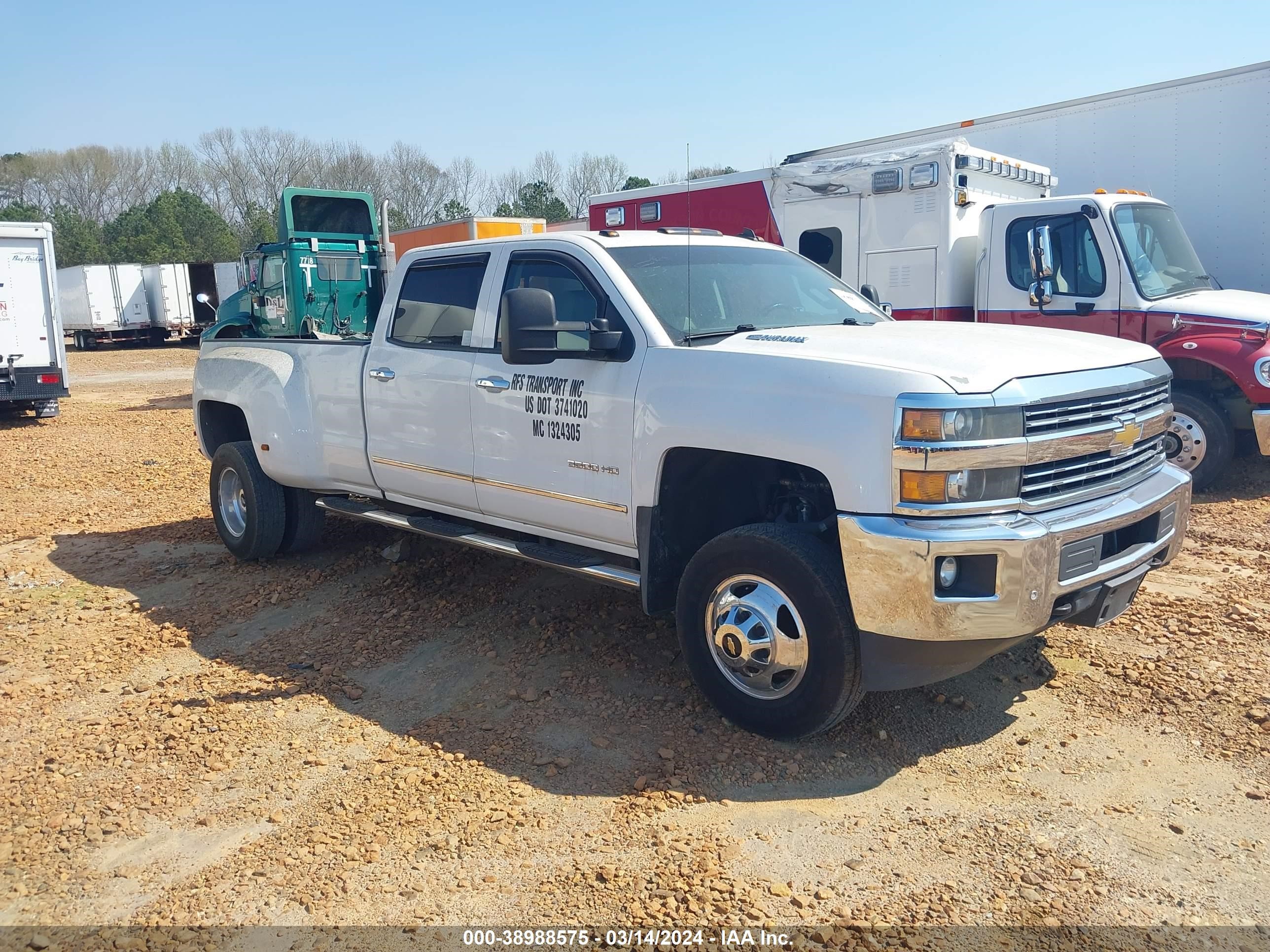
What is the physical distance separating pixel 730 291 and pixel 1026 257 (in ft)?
16.2

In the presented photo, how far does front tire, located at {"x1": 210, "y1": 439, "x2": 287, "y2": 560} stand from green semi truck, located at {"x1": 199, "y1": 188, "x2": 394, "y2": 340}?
9.60 m

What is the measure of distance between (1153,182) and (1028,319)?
10.2ft

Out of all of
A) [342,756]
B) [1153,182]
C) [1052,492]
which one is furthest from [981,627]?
[1153,182]

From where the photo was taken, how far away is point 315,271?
17.2 meters

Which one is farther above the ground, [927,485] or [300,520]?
[927,485]

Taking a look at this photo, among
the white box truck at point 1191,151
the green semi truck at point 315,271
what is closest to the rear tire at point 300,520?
the white box truck at point 1191,151

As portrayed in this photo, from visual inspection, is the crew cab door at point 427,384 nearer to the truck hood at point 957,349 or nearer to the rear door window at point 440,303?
the rear door window at point 440,303

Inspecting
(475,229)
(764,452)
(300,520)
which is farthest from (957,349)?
(475,229)

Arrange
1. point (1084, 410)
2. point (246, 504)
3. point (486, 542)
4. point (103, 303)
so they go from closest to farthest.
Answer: point (1084, 410) < point (486, 542) < point (246, 504) < point (103, 303)

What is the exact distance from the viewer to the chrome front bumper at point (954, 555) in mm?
3439

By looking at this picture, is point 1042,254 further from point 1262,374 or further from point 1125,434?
point 1125,434

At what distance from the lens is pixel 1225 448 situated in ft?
26.0

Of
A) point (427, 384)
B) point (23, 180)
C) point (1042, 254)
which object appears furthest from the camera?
point (23, 180)

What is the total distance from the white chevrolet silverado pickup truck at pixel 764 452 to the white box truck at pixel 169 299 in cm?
3251
